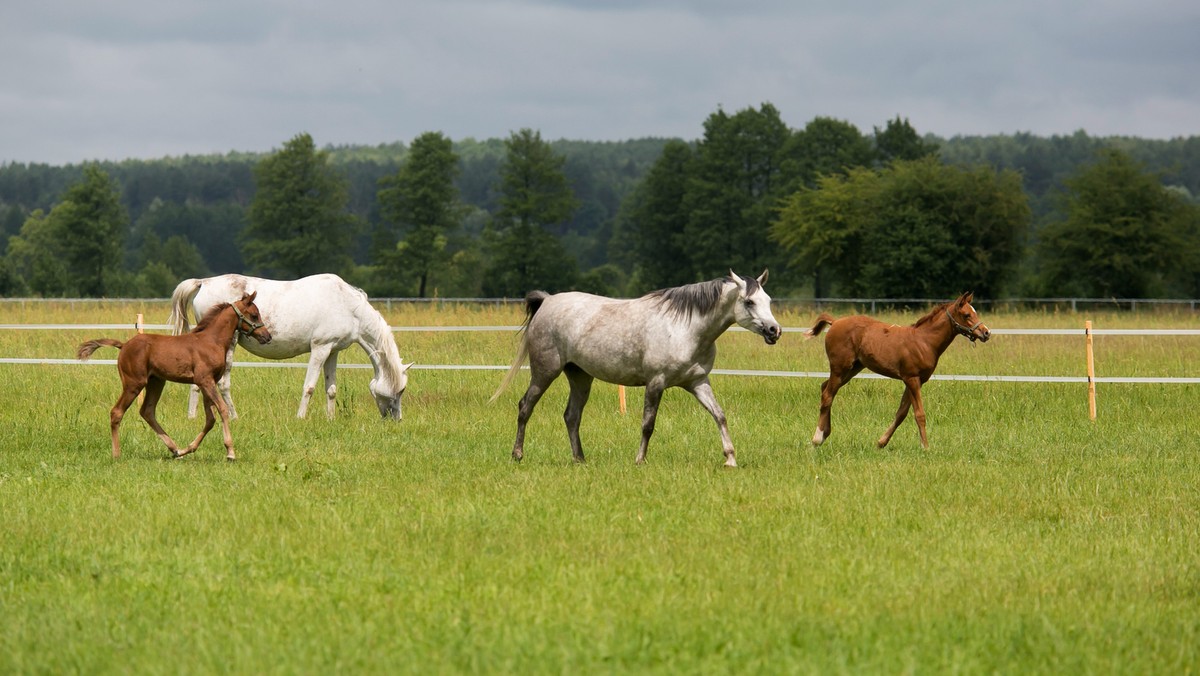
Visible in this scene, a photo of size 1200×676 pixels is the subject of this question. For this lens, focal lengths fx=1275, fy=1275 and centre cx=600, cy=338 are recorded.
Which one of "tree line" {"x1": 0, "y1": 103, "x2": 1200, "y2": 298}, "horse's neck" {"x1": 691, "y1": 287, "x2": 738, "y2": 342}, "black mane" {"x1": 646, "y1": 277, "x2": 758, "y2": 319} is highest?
"tree line" {"x1": 0, "y1": 103, "x2": 1200, "y2": 298}

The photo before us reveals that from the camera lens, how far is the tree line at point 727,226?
184ft

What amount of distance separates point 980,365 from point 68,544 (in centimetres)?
1542

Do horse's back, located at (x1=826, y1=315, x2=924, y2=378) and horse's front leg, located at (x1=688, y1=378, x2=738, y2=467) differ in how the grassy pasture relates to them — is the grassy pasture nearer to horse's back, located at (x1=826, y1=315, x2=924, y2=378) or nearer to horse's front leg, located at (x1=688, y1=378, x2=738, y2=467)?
horse's front leg, located at (x1=688, y1=378, x2=738, y2=467)

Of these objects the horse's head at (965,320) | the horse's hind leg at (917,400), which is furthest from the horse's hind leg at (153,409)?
the horse's head at (965,320)

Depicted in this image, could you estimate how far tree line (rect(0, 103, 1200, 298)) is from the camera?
56000 millimetres

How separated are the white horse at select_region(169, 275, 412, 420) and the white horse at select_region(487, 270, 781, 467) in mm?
4155

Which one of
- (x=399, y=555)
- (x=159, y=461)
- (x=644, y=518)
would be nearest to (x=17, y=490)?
(x=159, y=461)

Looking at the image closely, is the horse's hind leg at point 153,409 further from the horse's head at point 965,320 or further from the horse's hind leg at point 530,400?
the horse's head at point 965,320

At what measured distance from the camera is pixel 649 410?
11.5 m

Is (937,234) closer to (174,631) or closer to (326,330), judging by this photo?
(326,330)

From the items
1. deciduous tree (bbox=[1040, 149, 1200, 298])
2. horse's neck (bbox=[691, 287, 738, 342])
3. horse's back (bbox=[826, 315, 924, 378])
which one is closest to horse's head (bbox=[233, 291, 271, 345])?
horse's neck (bbox=[691, 287, 738, 342])

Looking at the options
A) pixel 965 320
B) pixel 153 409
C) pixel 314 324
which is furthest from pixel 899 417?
pixel 314 324

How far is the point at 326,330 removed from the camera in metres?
16.0

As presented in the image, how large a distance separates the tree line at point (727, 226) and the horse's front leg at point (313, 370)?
41861 millimetres
